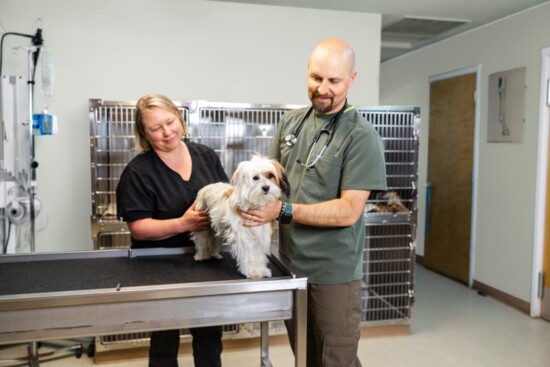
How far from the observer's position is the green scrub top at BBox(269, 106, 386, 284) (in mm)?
1740

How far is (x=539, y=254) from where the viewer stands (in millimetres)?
4117

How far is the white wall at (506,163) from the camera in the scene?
4.14 meters

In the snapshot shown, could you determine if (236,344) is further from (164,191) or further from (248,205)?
(248,205)

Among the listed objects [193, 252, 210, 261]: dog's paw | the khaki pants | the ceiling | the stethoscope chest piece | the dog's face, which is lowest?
the khaki pants

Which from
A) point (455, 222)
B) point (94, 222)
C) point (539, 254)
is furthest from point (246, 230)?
point (455, 222)

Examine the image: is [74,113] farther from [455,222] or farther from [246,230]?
[455,222]

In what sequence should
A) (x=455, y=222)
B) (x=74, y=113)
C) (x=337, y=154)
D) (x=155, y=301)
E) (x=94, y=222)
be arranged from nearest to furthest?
1. (x=155, y=301)
2. (x=337, y=154)
3. (x=94, y=222)
4. (x=74, y=113)
5. (x=455, y=222)

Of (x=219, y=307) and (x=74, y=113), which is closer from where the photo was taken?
(x=219, y=307)

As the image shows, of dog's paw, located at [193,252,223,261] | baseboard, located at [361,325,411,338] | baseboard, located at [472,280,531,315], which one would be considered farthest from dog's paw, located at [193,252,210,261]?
baseboard, located at [472,280,531,315]

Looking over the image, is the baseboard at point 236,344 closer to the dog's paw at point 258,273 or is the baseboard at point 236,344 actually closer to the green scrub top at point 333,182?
the green scrub top at point 333,182

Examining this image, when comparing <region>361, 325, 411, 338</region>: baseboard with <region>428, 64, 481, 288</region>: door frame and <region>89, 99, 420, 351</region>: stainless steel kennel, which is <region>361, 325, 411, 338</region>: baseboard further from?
<region>428, 64, 481, 288</region>: door frame

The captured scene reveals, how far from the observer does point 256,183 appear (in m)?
1.60

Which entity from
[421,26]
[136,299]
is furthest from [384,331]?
[421,26]

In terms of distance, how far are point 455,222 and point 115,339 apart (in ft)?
12.3
